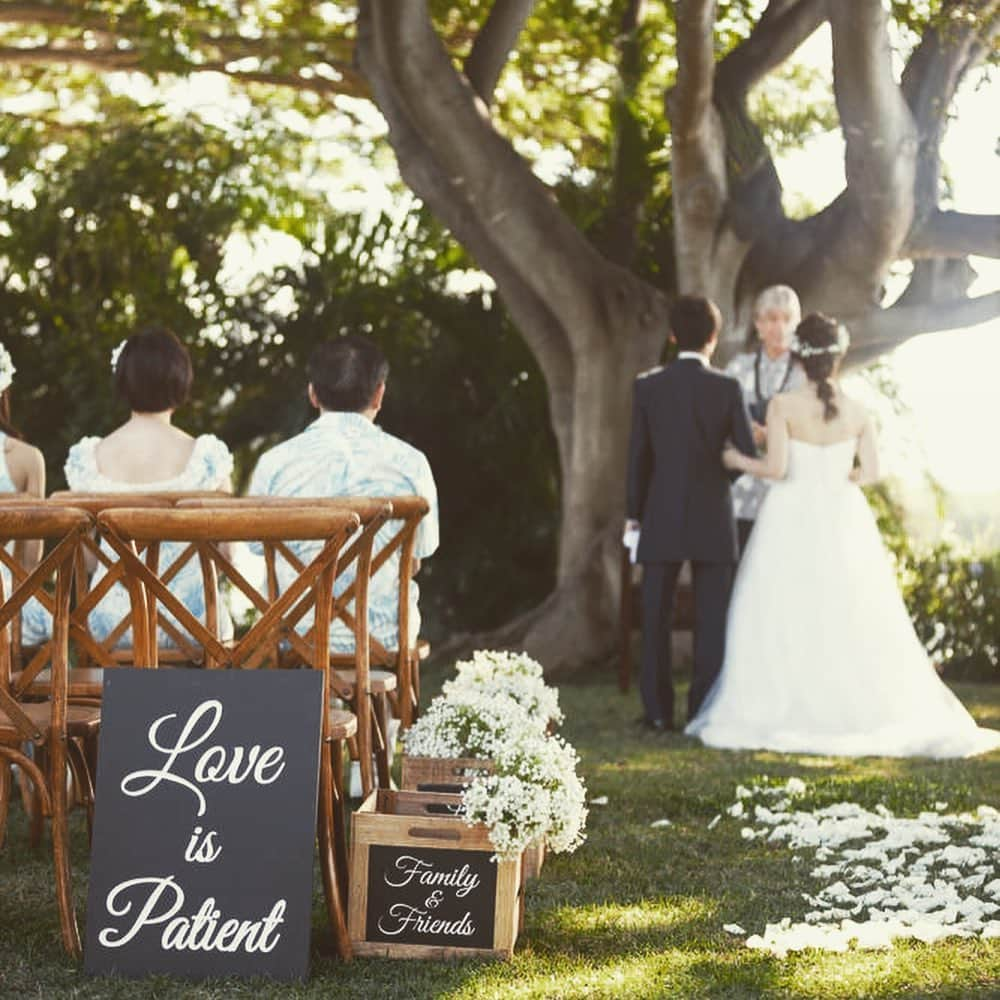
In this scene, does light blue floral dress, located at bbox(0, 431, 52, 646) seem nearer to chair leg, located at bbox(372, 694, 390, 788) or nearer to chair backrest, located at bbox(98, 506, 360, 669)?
chair leg, located at bbox(372, 694, 390, 788)

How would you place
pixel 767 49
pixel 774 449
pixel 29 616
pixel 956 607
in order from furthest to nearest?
pixel 956 607 → pixel 767 49 → pixel 774 449 → pixel 29 616

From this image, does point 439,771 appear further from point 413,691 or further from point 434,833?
point 413,691

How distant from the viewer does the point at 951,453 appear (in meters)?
11.7

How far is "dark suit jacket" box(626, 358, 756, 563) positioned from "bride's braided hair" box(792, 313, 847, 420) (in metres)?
0.39

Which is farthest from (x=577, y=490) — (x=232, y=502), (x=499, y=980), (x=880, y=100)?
(x=499, y=980)

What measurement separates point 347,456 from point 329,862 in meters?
2.19

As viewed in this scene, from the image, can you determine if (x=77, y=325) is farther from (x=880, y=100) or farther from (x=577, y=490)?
(x=880, y=100)

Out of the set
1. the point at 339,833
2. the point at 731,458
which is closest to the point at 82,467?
the point at 339,833

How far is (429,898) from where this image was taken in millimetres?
3834

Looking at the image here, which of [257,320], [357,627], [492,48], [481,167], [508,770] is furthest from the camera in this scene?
[257,320]

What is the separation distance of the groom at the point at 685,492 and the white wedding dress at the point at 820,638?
17cm

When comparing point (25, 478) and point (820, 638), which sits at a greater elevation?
point (25, 478)

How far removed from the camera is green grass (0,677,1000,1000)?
3.54 m

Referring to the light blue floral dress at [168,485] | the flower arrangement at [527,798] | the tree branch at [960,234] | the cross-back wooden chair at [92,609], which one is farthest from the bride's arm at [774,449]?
the flower arrangement at [527,798]
